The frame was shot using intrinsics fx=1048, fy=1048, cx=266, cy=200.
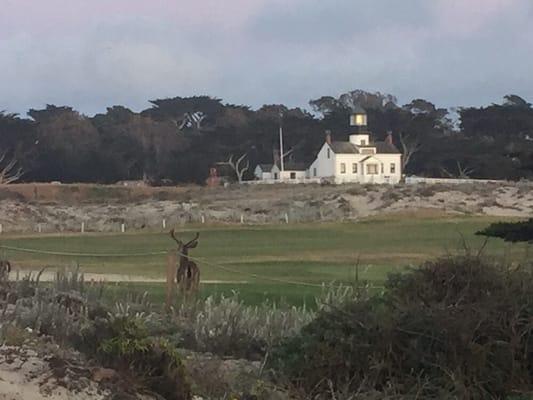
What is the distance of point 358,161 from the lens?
113125 mm

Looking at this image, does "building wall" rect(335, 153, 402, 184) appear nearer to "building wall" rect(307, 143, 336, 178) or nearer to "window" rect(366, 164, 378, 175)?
"window" rect(366, 164, 378, 175)

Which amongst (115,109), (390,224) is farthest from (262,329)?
(115,109)

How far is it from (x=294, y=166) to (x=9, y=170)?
32.1 m

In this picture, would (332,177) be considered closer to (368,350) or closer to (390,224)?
(390,224)

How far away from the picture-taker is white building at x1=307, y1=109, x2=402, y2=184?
111 m

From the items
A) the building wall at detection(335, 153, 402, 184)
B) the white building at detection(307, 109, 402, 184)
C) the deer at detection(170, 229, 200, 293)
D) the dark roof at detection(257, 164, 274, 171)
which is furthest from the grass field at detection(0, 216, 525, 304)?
the dark roof at detection(257, 164, 274, 171)

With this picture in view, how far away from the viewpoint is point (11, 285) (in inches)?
567

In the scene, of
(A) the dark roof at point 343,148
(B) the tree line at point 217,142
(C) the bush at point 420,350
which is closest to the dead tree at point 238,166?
(B) the tree line at point 217,142

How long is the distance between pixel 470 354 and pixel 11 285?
794cm

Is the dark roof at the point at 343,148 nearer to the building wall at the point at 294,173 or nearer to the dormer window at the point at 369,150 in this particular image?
the dormer window at the point at 369,150

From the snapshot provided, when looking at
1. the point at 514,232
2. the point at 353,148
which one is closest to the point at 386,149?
the point at 353,148

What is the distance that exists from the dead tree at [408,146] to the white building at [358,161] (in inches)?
304

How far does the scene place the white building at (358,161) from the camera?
111438 mm

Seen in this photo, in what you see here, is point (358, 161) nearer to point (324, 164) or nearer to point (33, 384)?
point (324, 164)
